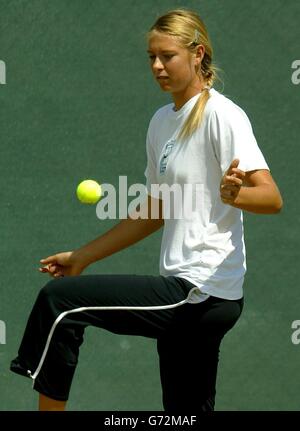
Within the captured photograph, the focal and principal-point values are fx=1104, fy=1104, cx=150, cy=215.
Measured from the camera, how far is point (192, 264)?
9.57 feet

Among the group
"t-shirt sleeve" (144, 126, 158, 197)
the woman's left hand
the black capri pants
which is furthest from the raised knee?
"t-shirt sleeve" (144, 126, 158, 197)

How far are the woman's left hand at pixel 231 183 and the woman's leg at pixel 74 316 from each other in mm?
320

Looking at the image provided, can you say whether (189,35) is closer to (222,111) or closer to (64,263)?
(222,111)

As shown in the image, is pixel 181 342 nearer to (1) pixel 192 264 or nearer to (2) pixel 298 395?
(1) pixel 192 264

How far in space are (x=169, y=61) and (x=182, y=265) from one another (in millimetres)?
553

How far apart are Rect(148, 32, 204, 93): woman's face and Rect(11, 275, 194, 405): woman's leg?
0.55 m

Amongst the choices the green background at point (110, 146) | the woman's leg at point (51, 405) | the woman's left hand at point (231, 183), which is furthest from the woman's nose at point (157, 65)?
the green background at point (110, 146)

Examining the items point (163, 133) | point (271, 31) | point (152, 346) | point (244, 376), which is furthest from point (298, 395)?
point (163, 133)

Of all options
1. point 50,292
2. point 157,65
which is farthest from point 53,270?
point 157,65

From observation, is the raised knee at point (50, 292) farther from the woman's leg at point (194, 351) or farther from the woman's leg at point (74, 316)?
the woman's leg at point (194, 351)

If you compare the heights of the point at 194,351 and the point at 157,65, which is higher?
the point at 157,65

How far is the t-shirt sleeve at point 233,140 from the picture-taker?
2.86 metres

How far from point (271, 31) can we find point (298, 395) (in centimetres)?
148

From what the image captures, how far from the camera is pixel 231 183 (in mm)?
2682
